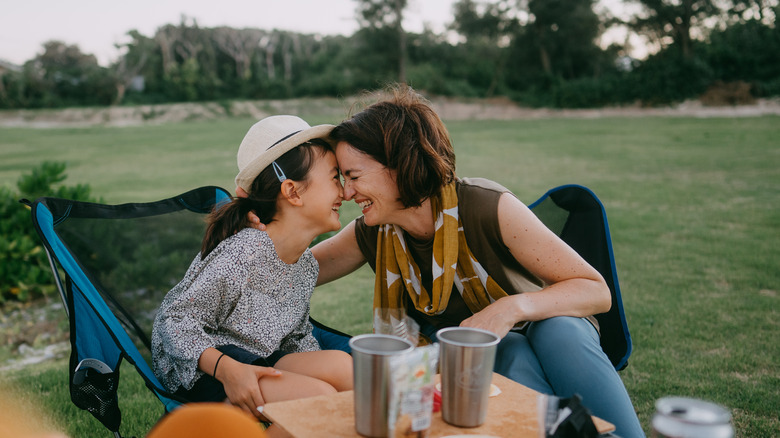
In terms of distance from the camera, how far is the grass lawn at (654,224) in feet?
11.4

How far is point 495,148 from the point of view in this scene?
17.9m

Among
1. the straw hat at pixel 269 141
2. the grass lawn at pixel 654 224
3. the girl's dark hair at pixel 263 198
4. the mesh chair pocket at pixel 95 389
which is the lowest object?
the grass lawn at pixel 654 224

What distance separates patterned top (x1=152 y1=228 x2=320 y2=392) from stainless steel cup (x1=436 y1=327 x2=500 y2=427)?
2.90 feet

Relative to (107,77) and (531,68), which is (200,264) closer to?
(531,68)

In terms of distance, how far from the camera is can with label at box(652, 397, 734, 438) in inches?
40.6

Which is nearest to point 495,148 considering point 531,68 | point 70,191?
point 70,191

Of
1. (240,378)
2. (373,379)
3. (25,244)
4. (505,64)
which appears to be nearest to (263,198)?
(240,378)

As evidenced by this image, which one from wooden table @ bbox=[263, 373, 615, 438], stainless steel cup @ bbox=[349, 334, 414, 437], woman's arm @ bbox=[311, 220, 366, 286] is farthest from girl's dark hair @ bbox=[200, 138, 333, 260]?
stainless steel cup @ bbox=[349, 334, 414, 437]

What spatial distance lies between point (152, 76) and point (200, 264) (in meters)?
50.0

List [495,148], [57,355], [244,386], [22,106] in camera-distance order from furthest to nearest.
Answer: [22,106] < [495,148] < [57,355] < [244,386]

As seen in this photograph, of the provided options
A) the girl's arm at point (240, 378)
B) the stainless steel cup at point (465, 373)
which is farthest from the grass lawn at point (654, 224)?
the stainless steel cup at point (465, 373)

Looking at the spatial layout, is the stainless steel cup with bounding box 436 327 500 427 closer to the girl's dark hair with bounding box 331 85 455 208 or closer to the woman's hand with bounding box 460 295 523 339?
the woman's hand with bounding box 460 295 523 339

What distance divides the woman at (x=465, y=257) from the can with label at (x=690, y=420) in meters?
0.80

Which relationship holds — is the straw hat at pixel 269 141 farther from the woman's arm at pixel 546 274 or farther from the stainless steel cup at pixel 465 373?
the stainless steel cup at pixel 465 373
